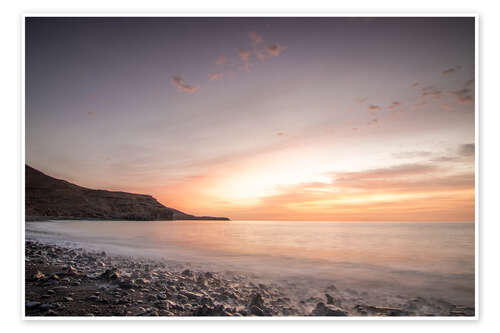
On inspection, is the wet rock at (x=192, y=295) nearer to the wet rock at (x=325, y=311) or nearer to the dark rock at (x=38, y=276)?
the wet rock at (x=325, y=311)

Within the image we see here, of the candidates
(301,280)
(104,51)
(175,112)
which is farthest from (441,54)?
(104,51)

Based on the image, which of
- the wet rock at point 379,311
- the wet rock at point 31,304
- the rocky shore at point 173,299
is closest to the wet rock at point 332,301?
the rocky shore at point 173,299

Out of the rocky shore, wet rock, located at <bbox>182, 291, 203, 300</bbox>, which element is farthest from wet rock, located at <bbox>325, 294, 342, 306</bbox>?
wet rock, located at <bbox>182, 291, 203, 300</bbox>

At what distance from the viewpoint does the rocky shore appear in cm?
324

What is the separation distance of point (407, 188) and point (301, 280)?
284 cm

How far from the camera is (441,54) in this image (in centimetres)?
432

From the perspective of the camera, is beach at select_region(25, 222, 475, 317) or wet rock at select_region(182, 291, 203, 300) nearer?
beach at select_region(25, 222, 475, 317)

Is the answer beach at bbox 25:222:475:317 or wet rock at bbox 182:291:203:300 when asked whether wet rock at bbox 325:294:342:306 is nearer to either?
beach at bbox 25:222:475:317

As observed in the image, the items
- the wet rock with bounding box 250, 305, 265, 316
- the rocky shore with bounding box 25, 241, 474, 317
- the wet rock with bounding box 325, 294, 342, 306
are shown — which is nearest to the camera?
the rocky shore with bounding box 25, 241, 474, 317

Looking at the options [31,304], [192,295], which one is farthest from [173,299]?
[31,304]

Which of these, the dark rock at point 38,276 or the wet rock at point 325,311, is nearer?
the wet rock at point 325,311

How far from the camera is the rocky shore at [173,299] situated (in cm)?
324

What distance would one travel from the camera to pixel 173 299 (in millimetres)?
3398
